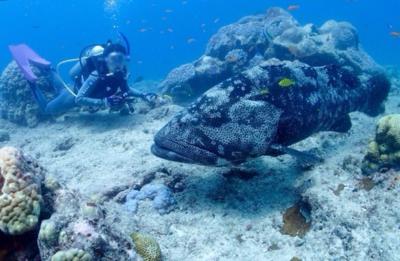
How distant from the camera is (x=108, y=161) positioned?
759 centimetres

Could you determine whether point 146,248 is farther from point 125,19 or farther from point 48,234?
point 125,19

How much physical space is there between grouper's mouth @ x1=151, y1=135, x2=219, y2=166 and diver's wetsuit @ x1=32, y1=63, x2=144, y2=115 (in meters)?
4.98

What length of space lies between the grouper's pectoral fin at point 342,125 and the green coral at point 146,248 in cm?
430

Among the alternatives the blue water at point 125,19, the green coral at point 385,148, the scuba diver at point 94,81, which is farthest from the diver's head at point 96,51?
the blue water at point 125,19

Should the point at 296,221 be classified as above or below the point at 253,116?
below

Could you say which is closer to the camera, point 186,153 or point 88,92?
point 186,153

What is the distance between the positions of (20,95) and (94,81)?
12.6 ft

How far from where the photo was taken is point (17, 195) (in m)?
3.47

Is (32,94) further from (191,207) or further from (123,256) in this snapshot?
(123,256)

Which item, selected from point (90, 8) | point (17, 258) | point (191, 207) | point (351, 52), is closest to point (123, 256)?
point (17, 258)

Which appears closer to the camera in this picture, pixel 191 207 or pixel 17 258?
pixel 17 258

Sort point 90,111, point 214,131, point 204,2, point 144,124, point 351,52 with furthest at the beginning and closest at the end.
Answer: point 204,2, point 351,52, point 90,111, point 144,124, point 214,131

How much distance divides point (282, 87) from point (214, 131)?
1348 mm

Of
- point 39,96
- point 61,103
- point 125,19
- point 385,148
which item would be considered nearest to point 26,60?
point 39,96
